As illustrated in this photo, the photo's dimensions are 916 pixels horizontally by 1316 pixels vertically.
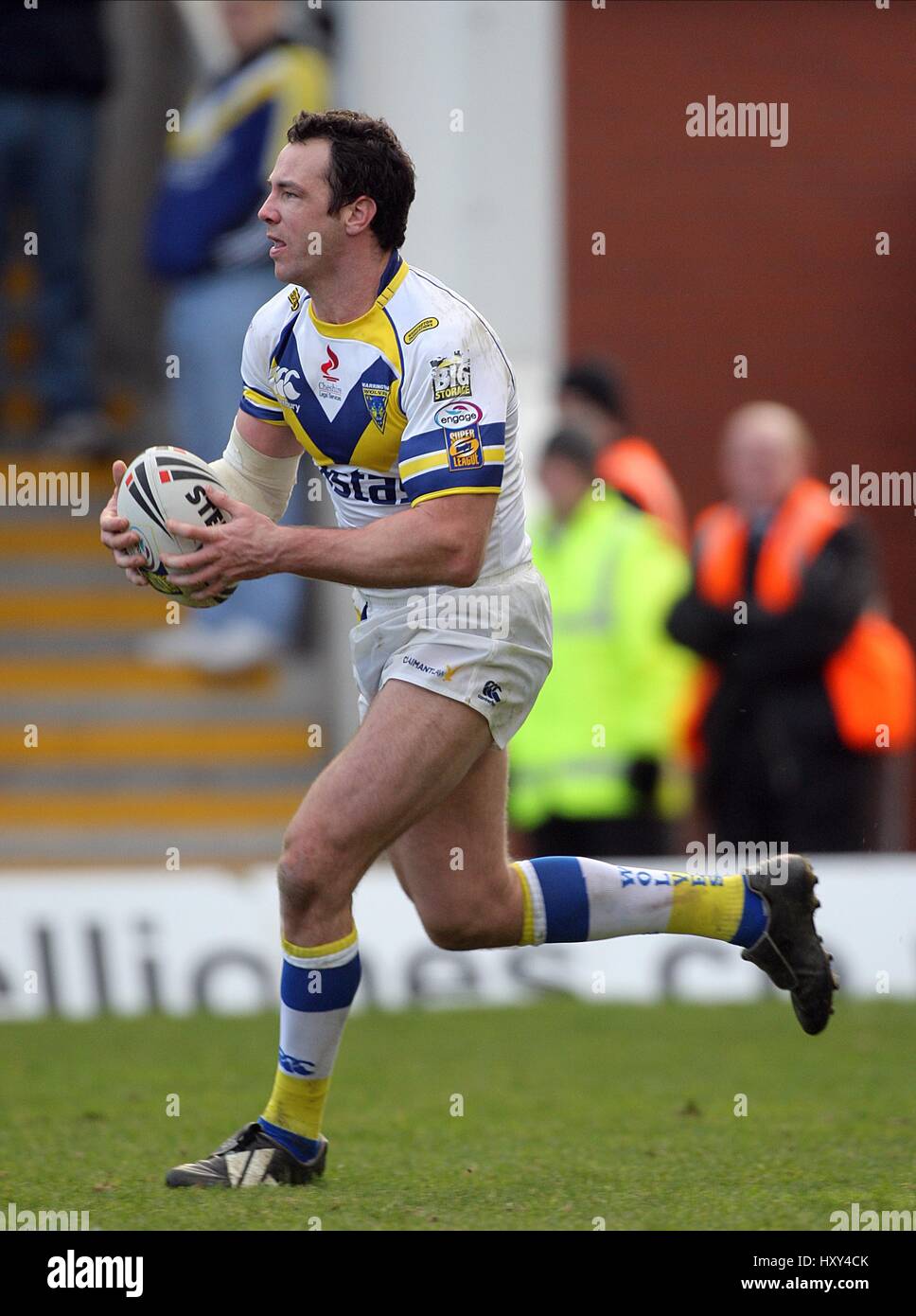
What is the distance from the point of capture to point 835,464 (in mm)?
13859

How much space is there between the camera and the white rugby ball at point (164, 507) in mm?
5406

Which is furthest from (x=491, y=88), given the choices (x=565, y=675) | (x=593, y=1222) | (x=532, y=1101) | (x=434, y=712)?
(x=593, y=1222)

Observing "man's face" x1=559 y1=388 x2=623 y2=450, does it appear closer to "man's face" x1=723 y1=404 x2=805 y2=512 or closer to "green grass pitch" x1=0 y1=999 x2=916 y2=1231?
"man's face" x1=723 y1=404 x2=805 y2=512

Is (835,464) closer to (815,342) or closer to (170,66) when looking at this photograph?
(815,342)

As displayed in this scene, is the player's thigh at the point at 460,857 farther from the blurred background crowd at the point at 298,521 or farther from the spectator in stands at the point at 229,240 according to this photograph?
the spectator in stands at the point at 229,240

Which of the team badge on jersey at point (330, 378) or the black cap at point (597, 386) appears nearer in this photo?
the team badge on jersey at point (330, 378)

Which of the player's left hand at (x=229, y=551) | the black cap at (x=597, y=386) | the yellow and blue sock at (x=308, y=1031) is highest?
the black cap at (x=597, y=386)

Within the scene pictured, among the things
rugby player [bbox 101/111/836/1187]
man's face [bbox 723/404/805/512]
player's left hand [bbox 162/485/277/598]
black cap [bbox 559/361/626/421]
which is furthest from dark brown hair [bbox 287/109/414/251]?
black cap [bbox 559/361/626/421]

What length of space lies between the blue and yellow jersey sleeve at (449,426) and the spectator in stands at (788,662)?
4.45 m

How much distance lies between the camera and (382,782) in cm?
542

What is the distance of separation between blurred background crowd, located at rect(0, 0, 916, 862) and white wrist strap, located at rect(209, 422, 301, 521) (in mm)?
3957

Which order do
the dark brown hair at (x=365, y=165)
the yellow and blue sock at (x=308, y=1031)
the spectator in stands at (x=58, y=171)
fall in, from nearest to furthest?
the dark brown hair at (x=365, y=165) → the yellow and blue sock at (x=308, y=1031) → the spectator in stands at (x=58, y=171)

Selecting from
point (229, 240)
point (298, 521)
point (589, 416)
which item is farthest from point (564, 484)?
point (229, 240)

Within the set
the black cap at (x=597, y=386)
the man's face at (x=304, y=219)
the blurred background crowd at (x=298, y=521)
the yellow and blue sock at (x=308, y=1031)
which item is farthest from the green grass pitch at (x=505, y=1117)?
the black cap at (x=597, y=386)
